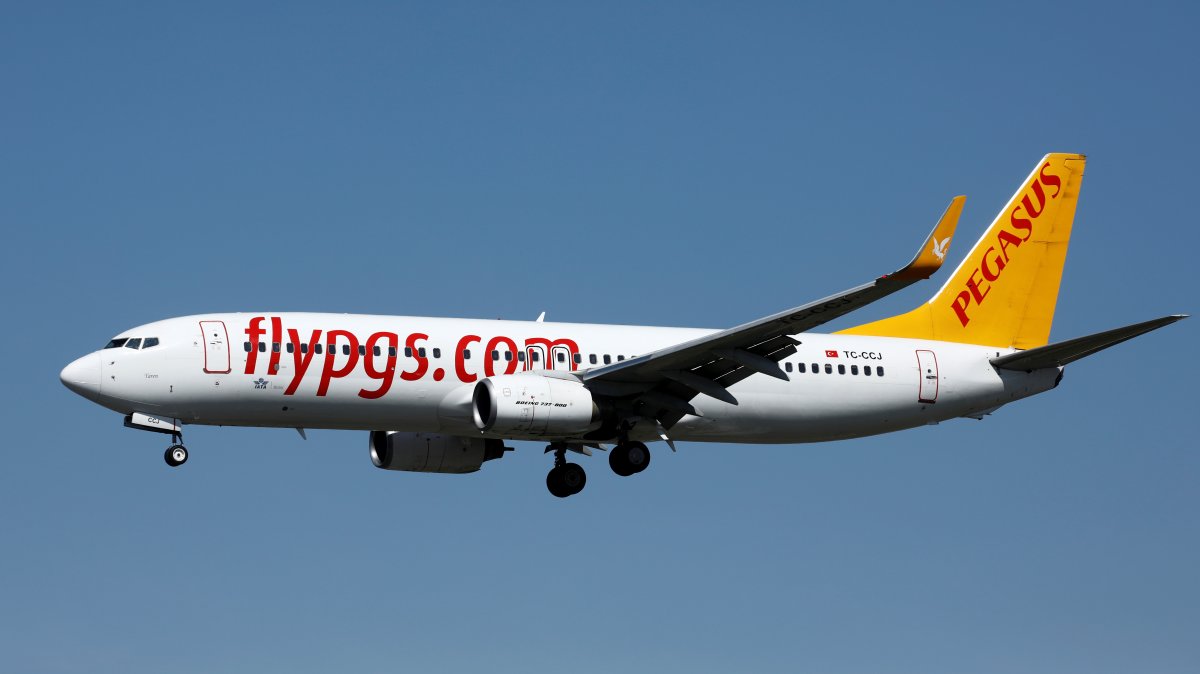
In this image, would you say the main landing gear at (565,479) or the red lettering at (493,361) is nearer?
the red lettering at (493,361)

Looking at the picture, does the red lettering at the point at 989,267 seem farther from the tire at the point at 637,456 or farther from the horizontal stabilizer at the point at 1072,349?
the tire at the point at 637,456

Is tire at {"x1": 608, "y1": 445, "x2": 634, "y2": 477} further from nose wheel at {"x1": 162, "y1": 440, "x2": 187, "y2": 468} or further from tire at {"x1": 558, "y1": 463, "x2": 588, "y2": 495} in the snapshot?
nose wheel at {"x1": 162, "y1": 440, "x2": 187, "y2": 468}

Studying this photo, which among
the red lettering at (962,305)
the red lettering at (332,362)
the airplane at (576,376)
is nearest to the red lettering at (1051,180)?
the airplane at (576,376)

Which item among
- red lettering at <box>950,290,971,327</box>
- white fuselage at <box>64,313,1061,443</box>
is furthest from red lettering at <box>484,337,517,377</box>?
red lettering at <box>950,290,971,327</box>

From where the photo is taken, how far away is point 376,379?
4247 cm

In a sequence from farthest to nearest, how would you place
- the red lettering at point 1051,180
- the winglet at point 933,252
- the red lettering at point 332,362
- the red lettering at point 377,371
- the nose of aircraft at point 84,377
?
1. the red lettering at point 1051,180
2. the red lettering at point 377,371
3. the red lettering at point 332,362
4. the nose of aircraft at point 84,377
5. the winglet at point 933,252

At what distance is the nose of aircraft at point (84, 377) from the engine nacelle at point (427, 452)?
8586 millimetres

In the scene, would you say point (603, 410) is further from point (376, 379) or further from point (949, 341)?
point (949, 341)

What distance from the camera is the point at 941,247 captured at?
35.7 m

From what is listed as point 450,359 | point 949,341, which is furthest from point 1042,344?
point 450,359

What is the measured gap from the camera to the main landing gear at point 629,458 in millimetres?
44594

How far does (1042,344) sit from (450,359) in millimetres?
18221

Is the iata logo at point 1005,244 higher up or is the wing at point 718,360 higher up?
the iata logo at point 1005,244

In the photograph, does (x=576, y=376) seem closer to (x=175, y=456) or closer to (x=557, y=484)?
(x=557, y=484)
